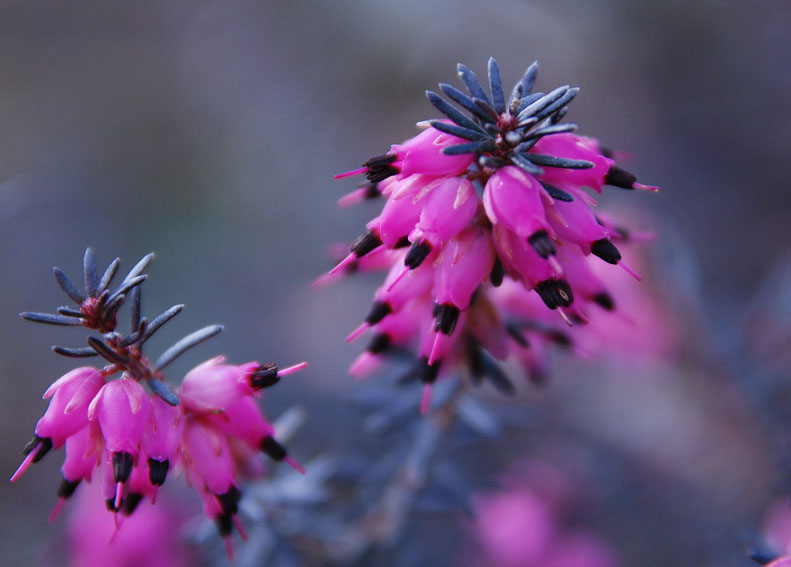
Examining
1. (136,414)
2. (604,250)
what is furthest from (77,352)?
(604,250)

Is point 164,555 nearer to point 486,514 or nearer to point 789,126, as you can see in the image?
point 486,514

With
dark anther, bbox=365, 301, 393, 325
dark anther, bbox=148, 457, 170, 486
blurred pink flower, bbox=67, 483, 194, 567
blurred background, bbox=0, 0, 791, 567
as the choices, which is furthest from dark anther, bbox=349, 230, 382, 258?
blurred background, bbox=0, 0, 791, 567

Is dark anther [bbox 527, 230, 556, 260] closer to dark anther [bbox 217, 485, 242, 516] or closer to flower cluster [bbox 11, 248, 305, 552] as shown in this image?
flower cluster [bbox 11, 248, 305, 552]

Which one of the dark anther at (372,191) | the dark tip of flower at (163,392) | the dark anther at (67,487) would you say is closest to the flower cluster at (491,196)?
the dark anther at (372,191)

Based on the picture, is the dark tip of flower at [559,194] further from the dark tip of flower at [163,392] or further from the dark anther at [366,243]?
the dark tip of flower at [163,392]

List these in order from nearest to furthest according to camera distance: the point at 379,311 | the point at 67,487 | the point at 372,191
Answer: the point at 67,487, the point at 379,311, the point at 372,191

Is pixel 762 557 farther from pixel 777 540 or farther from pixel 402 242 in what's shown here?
pixel 402 242
